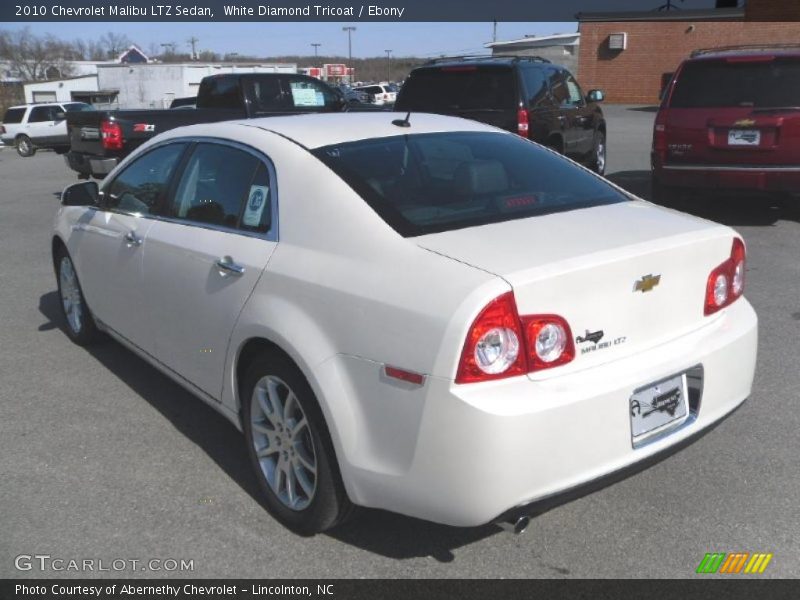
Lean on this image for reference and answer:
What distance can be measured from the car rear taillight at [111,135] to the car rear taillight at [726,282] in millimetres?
9673

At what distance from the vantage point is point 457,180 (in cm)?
335

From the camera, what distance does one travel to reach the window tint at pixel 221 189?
332 centimetres

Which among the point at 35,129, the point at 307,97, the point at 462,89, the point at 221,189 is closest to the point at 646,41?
the point at 35,129

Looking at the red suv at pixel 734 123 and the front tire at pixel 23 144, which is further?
the front tire at pixel 23 144

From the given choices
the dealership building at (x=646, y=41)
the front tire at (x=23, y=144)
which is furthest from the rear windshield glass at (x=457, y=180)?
the dealership building at (x=646, y=41)

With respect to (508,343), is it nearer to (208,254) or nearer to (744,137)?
(208,254)

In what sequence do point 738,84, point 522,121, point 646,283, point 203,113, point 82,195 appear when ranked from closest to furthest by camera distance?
point 646,283, point 82,195, point 738,84, point 522,121, point 203,113

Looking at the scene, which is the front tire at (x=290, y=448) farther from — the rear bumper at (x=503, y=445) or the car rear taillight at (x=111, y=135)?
the car rear taillight at (x=111, y=135)

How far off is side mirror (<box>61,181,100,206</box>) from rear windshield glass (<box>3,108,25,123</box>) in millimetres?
25055

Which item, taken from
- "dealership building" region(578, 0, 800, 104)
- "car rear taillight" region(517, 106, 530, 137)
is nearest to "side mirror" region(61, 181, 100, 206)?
"car rear taillight" region(517, 106, 530, 137)

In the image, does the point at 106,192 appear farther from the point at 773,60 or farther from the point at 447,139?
the point at 773,60

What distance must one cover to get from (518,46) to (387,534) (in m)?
50.0

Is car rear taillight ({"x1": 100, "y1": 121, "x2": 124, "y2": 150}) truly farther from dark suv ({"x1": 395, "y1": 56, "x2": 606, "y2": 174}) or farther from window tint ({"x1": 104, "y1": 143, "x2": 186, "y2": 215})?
window tint ({"x1": 104, "y1": 143, "x2": 186, "y2": 215})

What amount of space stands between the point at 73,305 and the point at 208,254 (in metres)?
2.42
